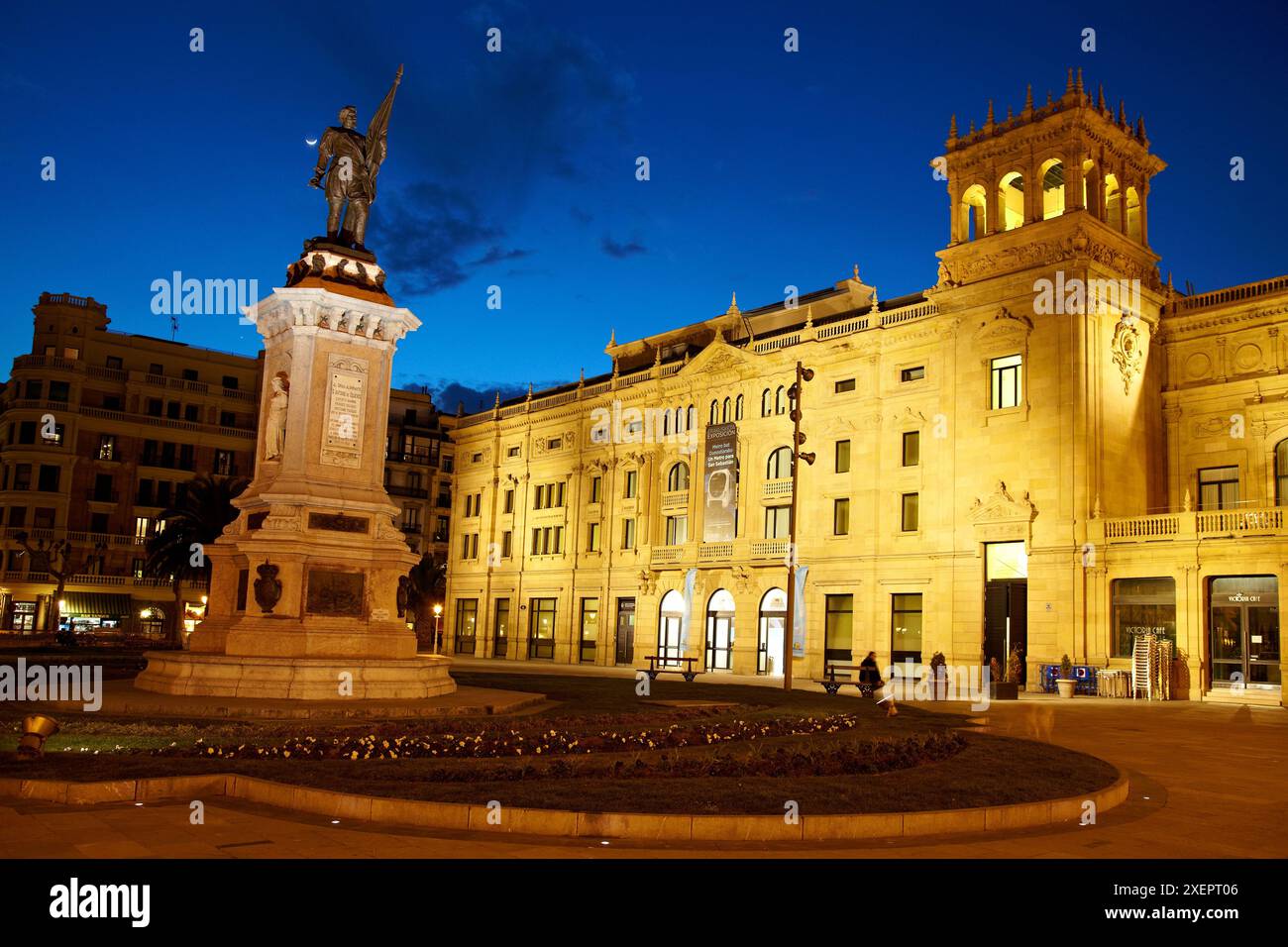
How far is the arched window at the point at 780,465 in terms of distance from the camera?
168 feet

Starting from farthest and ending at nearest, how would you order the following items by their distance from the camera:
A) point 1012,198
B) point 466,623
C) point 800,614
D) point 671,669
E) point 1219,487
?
point 466,623, point 671,669, point 800,614, point 1012,198, point 1219,487

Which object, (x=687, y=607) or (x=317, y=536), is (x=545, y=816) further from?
(x=687, y=607)

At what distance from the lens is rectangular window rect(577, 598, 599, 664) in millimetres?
61125

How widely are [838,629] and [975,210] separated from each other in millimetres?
19244

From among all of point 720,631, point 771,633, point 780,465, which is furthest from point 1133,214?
point 720,631

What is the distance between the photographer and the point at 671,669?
50000 millimetres

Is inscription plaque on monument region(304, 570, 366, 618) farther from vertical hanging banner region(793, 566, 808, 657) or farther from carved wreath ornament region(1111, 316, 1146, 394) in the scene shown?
vertical hanging banner region(793, 566, 808, 657)

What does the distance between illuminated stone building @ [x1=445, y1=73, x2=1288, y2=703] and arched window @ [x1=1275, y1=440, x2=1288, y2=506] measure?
0.36 feet

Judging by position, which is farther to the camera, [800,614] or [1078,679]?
[800,614]

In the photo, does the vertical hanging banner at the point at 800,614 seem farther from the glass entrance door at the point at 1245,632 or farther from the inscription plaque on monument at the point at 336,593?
the inscription plaque on monument at the point at 336,593

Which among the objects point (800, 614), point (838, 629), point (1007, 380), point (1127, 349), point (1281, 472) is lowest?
point (838, 629)

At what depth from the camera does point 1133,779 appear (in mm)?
13703

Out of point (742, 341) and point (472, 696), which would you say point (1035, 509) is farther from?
point (472, 696)

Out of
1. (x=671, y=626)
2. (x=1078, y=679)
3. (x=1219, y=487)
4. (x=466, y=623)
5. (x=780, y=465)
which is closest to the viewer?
(x=1078, y=679)
